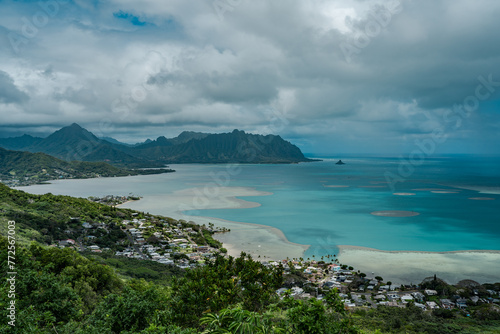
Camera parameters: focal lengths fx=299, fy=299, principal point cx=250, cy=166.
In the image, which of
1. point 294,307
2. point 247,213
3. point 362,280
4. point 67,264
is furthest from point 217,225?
point 294,307

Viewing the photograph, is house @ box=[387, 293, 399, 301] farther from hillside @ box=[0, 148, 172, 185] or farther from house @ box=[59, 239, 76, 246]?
hillside @ box=[0, 148, 172, 185]

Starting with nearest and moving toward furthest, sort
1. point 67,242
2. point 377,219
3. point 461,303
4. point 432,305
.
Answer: point 432,305
point 461,303
point 67,242
point 377,219

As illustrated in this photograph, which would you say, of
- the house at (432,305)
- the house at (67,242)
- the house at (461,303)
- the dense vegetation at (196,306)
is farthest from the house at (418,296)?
the house at (67,242)

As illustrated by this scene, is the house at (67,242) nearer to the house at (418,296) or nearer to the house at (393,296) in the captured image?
the house at (393,296)

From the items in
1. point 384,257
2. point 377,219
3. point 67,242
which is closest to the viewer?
point 384,257

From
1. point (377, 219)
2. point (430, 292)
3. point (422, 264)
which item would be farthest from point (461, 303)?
point (377, 219)

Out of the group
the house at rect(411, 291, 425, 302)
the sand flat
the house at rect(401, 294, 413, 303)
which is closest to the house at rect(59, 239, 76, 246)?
the sand flat

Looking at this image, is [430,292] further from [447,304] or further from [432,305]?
[432,305]

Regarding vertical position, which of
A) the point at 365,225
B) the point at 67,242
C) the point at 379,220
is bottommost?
the point at 67,242
